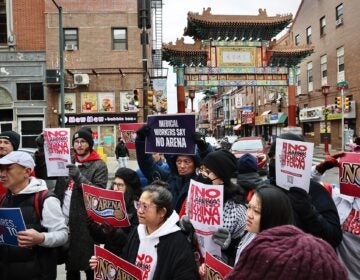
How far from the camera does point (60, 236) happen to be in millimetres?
3176

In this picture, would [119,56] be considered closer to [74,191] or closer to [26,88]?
[26,88]

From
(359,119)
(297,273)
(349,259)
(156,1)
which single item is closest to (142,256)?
(349,259)

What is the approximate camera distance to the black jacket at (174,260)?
2723mm

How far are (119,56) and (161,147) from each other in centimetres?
2301

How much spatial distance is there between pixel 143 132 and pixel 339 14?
3358 centimetres

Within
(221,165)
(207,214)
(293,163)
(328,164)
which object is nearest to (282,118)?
(328,164)

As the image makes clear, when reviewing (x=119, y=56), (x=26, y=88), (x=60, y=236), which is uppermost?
(x=119, y=56)

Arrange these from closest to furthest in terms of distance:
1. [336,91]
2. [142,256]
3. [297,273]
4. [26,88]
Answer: [297,273]
[142,256]
[26,88]
[336,91]

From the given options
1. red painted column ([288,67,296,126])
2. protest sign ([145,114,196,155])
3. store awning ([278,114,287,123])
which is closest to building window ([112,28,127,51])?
red painted column ([288,67,296,126])

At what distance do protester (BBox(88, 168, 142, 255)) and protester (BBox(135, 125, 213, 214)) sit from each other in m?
0.39

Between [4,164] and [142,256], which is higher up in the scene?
[4,164]

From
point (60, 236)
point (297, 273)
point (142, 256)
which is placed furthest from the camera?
point (60, 236)

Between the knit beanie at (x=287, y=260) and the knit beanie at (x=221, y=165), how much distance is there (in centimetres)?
237

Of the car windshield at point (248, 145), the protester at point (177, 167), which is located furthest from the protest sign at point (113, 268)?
the car windshield at point (248, 145)
